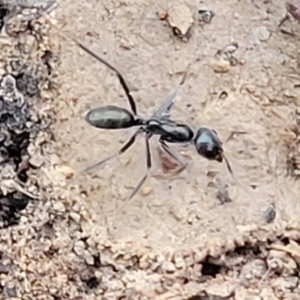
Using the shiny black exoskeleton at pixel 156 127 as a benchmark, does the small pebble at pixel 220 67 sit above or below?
above

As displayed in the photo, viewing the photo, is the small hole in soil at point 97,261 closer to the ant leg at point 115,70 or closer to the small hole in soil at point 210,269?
the small hole in soil at point 210,269

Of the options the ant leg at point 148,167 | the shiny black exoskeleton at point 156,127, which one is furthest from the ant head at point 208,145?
the ant leg at point 148,167

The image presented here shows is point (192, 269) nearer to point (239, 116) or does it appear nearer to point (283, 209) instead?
point (283, 209)

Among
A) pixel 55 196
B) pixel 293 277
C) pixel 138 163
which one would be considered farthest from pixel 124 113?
pixel 293 277

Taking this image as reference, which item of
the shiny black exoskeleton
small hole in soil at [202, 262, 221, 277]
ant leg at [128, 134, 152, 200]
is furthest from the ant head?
small hole in soil at [202, 262, 221, 277]

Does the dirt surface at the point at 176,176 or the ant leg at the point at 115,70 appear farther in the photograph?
the ant leg at the point at 115,70

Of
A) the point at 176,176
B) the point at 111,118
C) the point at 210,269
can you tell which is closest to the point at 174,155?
the point at 176,176

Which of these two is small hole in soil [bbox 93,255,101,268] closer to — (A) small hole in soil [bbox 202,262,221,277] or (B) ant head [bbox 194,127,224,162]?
(A) small hole in soil [bbox 202,262,221,277]
